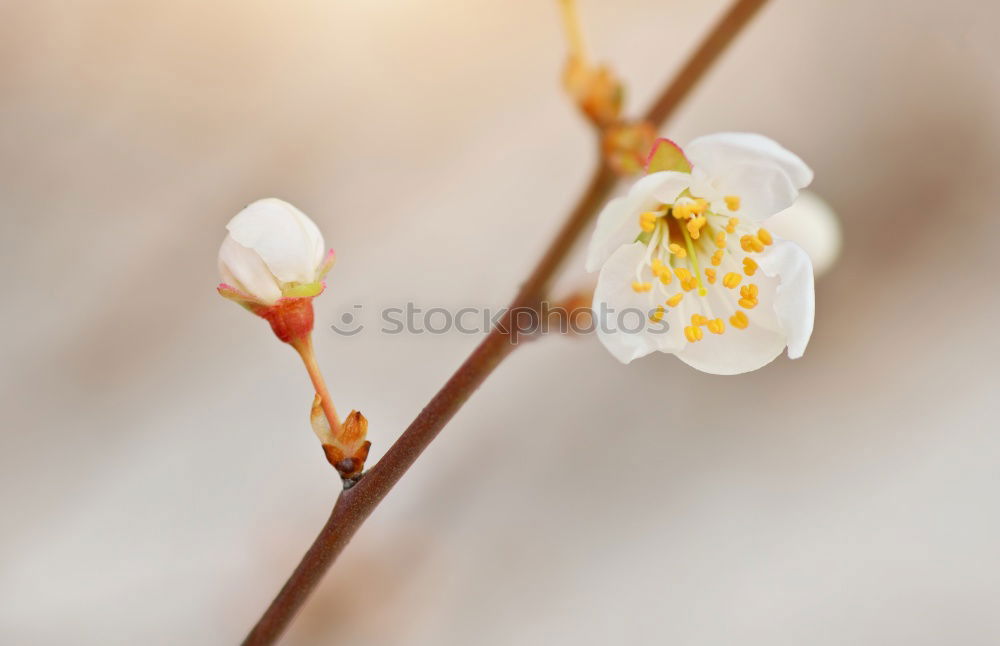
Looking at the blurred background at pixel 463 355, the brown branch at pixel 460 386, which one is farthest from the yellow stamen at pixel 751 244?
the blurred background at pixel 463 355

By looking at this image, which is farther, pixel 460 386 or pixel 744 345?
pixel 744 345

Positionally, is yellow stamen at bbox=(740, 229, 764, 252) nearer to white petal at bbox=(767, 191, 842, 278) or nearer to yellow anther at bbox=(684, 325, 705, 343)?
yellow anther at bbox=(684, 325, 705, 343)

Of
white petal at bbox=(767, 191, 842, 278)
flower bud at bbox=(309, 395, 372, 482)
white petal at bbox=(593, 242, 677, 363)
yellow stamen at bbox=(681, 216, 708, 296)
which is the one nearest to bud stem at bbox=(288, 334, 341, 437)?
flower bud at bbox=(309, 395, 372, 482)

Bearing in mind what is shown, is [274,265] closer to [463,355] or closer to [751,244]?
[751,244]

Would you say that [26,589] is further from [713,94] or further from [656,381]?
[713,94]

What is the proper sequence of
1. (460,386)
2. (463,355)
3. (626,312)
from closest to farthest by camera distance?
1. (460,386)
2. (626,312)
3. (463,355)

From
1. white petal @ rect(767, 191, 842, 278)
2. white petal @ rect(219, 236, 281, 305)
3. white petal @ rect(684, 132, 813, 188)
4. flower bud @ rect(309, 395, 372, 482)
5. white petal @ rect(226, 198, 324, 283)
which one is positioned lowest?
flower bud @ rect(309, 395, 372, 482)

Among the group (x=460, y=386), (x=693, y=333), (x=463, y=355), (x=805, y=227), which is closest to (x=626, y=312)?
(x=693, y=333)
